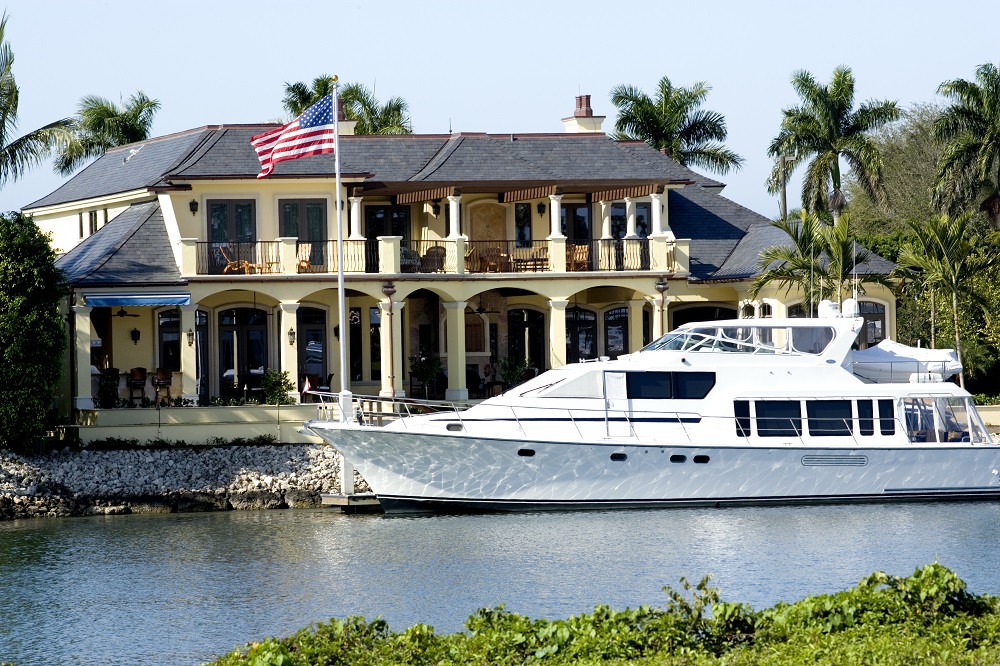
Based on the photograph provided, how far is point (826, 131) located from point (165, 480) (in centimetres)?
2709

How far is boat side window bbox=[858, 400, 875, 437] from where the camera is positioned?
95.1 feet

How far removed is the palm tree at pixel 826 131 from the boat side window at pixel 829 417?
67.6ft

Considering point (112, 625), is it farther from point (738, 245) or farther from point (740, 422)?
point (738, 245)

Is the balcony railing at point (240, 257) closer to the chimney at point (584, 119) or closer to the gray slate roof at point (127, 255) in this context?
the gray slate roof at point (127, 255)

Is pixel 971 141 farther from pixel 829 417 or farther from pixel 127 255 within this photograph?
pixel 127 255

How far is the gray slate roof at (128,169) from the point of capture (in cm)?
A: 3834

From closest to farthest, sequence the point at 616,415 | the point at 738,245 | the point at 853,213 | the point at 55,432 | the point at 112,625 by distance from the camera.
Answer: the point at 112,625 → the point at 616,415 → the point at 55,432 → the point at 738,245 → the point at 853,213

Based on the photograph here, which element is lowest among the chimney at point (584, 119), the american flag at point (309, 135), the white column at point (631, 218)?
the white column at point (631, 218)

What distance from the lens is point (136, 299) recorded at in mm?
→ 33781

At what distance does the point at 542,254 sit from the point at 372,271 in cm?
481

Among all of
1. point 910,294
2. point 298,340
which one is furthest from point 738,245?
point 298,340

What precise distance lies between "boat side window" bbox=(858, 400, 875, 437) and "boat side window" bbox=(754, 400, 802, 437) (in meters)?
1.23

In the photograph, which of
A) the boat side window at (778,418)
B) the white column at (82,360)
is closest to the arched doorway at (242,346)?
the white column at (82,360)

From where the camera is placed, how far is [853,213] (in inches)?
2489
